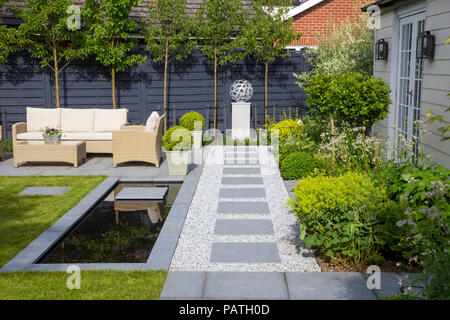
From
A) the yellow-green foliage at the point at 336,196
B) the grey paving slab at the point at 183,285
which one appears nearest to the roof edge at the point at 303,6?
the yellow-green foliage at the point at 336,196

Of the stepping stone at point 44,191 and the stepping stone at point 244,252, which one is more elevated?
the stepping stone at point 44,191

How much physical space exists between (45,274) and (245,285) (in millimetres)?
1848

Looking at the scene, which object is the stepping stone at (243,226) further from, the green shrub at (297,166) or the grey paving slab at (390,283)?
the green shrub at (297,166)

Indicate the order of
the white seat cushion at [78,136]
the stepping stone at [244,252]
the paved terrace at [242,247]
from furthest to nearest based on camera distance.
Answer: the white seat cushion at [78,136], the stepping stone at [244,252], the paved terrace at [242,247]

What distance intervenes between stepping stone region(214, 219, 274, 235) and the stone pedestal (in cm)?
681

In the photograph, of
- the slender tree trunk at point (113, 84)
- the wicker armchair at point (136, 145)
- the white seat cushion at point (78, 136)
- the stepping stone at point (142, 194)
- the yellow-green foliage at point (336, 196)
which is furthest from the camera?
the slender tree trunk at point (113, 84)

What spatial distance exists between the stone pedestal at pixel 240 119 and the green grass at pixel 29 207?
514 centimetres

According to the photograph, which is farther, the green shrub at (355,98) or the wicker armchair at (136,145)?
the wicker armchair at (136,145)

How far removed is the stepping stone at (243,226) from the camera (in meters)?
6.06

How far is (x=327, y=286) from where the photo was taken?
173 inches

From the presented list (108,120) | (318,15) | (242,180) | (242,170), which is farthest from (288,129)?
(318,15)

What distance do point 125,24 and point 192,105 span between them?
269cm
